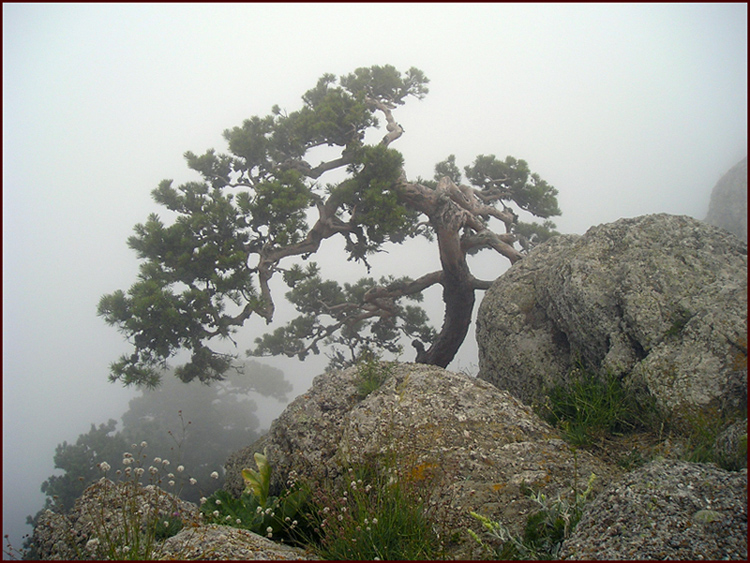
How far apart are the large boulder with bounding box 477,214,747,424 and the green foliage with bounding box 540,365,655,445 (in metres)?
0.21

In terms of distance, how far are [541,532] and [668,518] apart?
0.87 m

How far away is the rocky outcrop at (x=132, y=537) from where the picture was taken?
2832 millimetres

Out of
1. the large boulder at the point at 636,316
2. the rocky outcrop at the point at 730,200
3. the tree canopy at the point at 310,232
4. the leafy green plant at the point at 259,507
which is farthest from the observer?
the rocky outcrop at the point at 730,200

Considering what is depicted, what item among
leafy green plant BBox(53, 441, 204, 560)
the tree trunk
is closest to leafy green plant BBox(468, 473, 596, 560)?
leafy green plant BBox(53, 441, 204, 560)

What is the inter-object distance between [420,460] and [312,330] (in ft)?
29.2

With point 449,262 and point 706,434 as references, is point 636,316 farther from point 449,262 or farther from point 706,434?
point 449,262

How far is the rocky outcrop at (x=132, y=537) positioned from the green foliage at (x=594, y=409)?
3646mm

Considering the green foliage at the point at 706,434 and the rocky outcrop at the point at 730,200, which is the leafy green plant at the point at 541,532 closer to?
the green foliage at the point at 706,434

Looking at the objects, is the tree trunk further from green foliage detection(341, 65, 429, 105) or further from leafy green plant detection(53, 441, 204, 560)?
leafy green plant detection(53, 441, 204, 560)

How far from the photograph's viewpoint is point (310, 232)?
10.3 m

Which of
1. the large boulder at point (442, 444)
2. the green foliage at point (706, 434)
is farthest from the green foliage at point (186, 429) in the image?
the green foliage at point (706, 434)

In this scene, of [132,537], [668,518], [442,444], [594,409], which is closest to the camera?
[668,518]

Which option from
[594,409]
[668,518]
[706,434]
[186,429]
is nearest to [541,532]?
[668,518]

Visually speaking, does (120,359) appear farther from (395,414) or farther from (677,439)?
(677,439)
